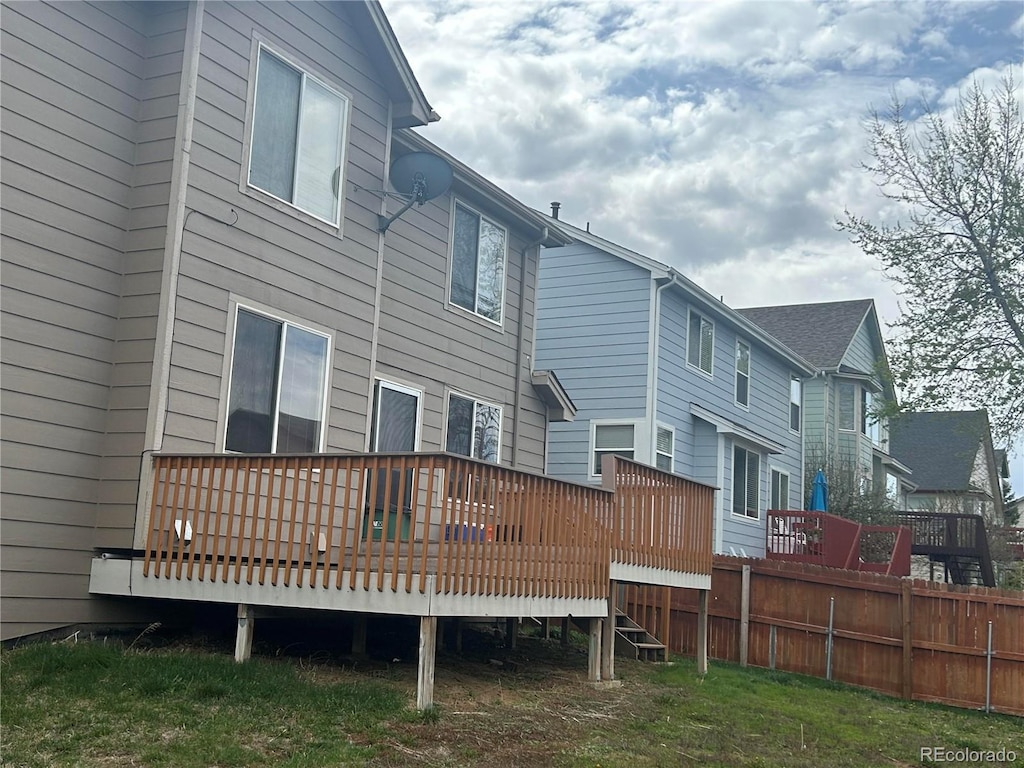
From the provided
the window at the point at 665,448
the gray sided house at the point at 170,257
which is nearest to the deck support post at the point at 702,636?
the gray sided house at the point at 170,257

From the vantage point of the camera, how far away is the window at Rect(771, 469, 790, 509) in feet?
89.2

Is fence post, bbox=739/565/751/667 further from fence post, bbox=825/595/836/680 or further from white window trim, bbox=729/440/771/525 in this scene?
white window trim, bbox=729/440/771/525

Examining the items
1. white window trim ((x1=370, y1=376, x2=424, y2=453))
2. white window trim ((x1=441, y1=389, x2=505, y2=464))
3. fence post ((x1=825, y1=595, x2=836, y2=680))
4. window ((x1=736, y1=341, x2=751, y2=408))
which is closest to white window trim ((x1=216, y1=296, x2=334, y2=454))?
white window trim ((x1=370, y1=376, x2=424, y2=453))

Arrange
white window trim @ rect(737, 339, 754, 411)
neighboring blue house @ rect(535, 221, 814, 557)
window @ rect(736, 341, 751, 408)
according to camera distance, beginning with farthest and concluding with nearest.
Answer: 1. window @ rect(736, 341, 751, 408)
2. white window trim @ rect(737, 339, 754, 411)
3. neighboring blue house @ rect(535, 221, 814, 557)

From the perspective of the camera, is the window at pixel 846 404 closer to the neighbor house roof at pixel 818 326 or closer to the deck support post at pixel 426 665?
the neighbor house roof at pixel 818 326

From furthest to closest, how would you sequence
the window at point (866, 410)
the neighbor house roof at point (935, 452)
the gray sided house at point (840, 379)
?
the neighbor house roof at point (935, 452) → the window at point (866, 410) → the gray sided house at point (840, 379)

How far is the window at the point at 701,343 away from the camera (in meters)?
22.1

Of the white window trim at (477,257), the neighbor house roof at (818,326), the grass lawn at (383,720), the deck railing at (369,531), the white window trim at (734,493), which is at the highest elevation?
the neighbor house roof at (818,326)

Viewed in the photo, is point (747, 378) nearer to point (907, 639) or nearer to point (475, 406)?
point (907, 639)

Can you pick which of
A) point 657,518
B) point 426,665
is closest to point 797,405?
point 657,518

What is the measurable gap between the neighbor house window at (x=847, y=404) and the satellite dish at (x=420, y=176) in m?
22.2

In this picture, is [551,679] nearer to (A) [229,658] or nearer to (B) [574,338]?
(A) [229,658]

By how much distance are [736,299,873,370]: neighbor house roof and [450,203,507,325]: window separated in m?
18.1

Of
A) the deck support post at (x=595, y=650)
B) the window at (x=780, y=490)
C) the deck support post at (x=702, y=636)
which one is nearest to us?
the deck support post at (x=595, y=650)
